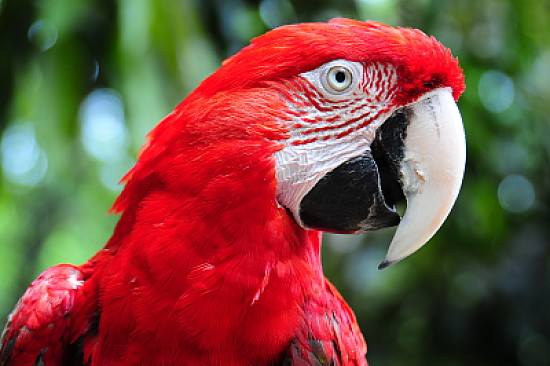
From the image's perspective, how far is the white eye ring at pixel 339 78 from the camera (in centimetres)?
95

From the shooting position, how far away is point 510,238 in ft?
9.75

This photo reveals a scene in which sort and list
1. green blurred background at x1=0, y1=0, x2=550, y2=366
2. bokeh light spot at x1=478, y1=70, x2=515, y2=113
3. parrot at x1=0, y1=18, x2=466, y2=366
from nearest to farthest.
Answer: parrot at x1=0, y1=18, x2=466, y2=366 < green blurred background at x1=0, y1=0, x2=550, y2=366 < bokeh light spot at x1=478, y1=70, x2=515, y2=113

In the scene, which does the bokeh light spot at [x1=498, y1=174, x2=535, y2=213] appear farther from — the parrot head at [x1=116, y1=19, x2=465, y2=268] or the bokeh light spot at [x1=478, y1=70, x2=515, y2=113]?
the parrot head at [x1=116, y1=19, x2=465, y2=268]

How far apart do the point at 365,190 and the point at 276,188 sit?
151 millimetres

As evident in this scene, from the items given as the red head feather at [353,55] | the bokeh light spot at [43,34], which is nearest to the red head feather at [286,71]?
the red head feather at [353,55]

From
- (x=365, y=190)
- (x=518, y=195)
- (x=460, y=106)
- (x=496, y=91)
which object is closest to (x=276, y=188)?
(x=365, y=190)

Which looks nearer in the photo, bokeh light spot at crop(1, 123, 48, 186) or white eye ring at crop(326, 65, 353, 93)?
white eye ring at crop(326, 65, 353, 93)

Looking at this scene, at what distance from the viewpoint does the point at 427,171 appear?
921 mm

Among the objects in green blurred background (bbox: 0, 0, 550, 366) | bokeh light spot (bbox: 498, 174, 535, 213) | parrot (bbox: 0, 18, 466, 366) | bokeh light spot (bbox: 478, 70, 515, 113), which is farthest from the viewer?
bokeh light spot (bbox: 498, 174, 535, 213)

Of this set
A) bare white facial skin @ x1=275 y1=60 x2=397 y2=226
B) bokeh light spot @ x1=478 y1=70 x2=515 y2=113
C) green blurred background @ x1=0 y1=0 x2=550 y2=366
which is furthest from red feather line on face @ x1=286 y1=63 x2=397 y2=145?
bokeh light spot @ x1=478 y1=70 x2=515 y2=113

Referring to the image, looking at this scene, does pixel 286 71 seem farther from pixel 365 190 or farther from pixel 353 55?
pixel 365 190

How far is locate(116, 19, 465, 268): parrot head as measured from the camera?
924 millimetres

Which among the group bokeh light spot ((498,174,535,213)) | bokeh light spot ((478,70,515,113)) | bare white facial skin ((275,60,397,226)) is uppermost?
bare white facial skin ((275,60,397,226))

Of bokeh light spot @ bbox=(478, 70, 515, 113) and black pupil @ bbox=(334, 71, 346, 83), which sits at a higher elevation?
black pupil @ bbox=(334, 71, 346, 83)
